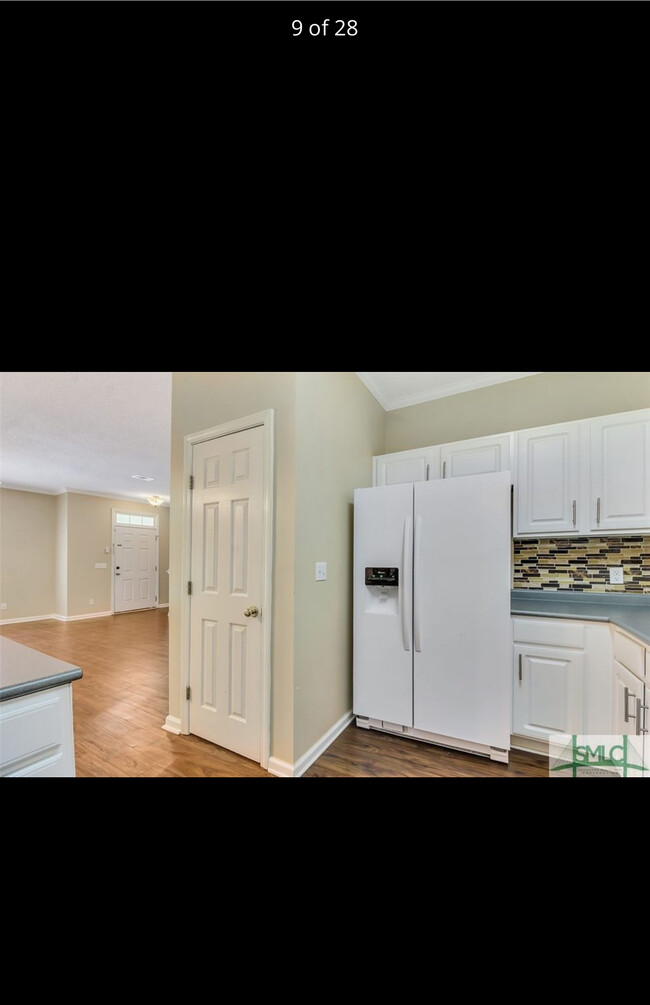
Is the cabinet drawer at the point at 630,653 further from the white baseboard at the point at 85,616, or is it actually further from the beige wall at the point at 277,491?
the white baseboard at the point at 85,616

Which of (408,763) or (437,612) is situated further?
(437,612)

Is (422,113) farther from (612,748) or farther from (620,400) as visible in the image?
(620,400)

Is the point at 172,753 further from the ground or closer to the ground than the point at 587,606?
closer to the ground

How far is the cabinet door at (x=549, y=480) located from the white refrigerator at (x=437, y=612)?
393mm

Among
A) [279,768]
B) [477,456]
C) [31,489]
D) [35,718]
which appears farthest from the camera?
[31,489]

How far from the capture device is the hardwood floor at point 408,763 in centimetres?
183

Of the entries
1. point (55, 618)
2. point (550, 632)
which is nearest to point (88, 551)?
point (55, 618)

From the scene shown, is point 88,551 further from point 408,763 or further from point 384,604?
point 408,763

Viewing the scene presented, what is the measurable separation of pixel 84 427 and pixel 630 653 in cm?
428

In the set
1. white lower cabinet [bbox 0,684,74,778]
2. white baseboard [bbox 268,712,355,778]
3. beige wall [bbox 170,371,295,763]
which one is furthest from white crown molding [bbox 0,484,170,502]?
white lower cabinet [bbox 0,684,74,778]

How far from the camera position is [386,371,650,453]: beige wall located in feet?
7.71

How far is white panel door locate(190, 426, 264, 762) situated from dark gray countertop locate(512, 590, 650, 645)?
146 centimetres

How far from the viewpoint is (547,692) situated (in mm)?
1929

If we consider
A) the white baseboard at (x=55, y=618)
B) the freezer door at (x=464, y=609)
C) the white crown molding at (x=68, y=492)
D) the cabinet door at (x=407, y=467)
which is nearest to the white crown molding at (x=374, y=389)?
the cabinet door at (x=407, y=467)
